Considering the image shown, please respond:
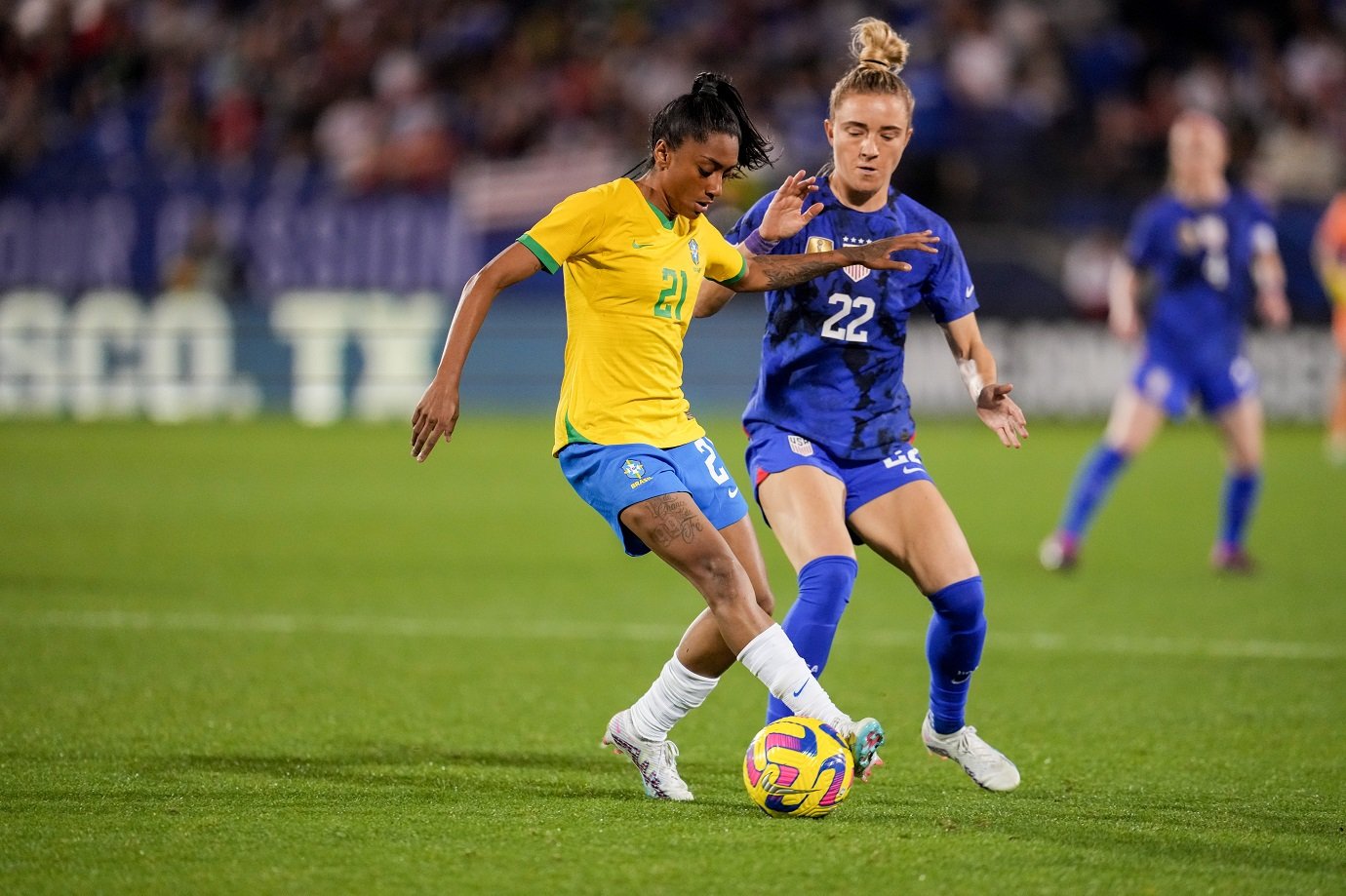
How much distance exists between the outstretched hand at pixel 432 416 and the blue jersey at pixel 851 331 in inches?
53.0

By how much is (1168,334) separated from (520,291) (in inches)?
454

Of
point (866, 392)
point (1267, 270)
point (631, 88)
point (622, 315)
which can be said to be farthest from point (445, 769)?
point (631, 88)

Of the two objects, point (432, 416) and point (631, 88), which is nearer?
point (432, 416)

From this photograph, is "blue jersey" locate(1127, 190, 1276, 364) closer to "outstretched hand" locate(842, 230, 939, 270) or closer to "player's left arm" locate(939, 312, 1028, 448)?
"player's left arm" locate(939, 312, 1028, 448)

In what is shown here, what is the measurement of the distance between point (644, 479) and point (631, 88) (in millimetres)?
18058

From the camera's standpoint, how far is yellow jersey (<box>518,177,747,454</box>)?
5.06 metres

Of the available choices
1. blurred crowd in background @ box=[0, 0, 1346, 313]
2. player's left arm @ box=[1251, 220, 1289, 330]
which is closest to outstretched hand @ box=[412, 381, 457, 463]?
player's left arm @ box=[1251, 220, 1289, 330]

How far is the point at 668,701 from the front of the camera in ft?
17.3

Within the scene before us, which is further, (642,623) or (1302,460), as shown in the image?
(1302,460)

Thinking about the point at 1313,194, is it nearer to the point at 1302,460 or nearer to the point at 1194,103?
the point at 1194,103

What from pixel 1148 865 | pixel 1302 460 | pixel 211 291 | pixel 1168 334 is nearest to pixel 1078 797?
pixel 1148 865

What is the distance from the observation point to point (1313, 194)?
19.5 meters

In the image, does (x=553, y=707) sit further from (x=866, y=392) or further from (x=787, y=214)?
(x=787, y=214)

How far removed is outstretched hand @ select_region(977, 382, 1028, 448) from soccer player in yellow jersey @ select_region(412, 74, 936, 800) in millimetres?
496
